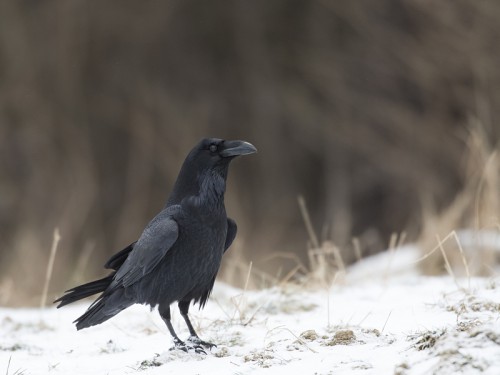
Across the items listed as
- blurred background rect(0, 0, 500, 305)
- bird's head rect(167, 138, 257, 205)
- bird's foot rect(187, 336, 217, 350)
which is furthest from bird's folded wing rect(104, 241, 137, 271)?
blurred background rect(0, 0, 500, 305)

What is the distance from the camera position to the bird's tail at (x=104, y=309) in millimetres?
4086

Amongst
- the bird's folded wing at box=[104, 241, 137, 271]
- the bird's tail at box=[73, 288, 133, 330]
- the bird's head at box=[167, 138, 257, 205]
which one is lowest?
the bird's tail at box=[73, 288, 133, 330]

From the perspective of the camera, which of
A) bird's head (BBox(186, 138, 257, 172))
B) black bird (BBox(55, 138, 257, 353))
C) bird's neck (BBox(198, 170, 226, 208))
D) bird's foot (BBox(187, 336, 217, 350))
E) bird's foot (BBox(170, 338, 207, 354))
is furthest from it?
bird's head (BBox(186, 138, 257, 172))

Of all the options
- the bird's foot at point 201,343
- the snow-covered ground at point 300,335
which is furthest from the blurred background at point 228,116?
the bird's foot at point 201,343

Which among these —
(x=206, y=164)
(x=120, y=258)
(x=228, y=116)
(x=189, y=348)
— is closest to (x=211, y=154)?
(x=206, y=164)

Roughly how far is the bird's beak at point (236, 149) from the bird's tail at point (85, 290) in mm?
847

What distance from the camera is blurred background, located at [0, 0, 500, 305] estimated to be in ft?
37.0

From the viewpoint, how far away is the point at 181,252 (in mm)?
3969

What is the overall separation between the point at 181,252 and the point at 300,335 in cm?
70

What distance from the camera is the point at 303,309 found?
184 inches

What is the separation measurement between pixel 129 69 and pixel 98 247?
3.05 metres

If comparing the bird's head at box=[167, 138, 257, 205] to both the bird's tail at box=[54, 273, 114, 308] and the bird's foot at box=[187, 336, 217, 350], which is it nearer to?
the bird's tail at box=[54, 273, 114, 308]

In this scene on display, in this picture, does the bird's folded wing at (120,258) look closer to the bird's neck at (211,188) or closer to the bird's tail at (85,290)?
the bird's tail at (85,290)

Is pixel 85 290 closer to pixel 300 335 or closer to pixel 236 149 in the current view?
pixel 236 149
